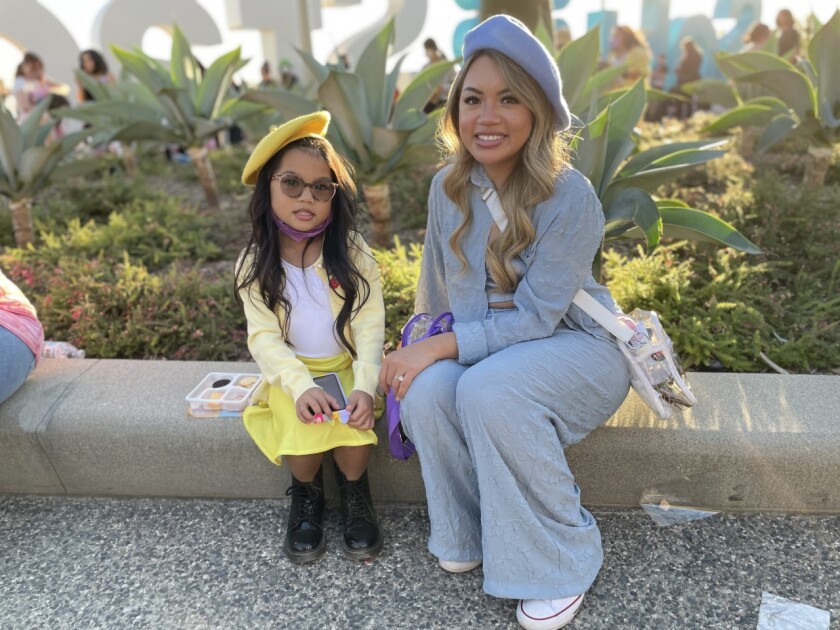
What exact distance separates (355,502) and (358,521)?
2.3 inches

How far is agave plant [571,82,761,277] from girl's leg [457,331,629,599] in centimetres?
88

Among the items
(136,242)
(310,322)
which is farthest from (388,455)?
(136,242)

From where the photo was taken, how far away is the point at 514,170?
1.90 metres

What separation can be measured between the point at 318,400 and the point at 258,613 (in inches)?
24.2

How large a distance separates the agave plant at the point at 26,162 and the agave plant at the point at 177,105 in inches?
10.3

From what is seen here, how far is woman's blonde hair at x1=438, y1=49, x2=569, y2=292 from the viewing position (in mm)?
1747

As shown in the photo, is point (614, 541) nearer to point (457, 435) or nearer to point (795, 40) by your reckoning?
point (457, 435)

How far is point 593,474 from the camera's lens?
209 cm

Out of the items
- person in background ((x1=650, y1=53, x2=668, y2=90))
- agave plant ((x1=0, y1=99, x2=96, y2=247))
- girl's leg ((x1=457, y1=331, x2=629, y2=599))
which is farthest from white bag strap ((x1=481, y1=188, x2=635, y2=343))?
person in background ((x1=650, y1=53, x2=668, y2=90))

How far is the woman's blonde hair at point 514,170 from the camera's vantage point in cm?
175

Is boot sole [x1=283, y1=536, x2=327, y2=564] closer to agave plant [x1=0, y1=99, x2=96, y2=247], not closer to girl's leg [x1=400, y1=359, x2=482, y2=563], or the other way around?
girl's leg [x1=400, y1=359, x2=482, y2=563]

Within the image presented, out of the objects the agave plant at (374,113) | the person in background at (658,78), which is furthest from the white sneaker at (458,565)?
the person in background at (658,78)

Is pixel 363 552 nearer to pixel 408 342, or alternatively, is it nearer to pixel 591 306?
pixel 408 342

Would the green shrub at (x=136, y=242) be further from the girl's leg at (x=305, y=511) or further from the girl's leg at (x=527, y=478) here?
the girl's leg at (x=527, y=478)
